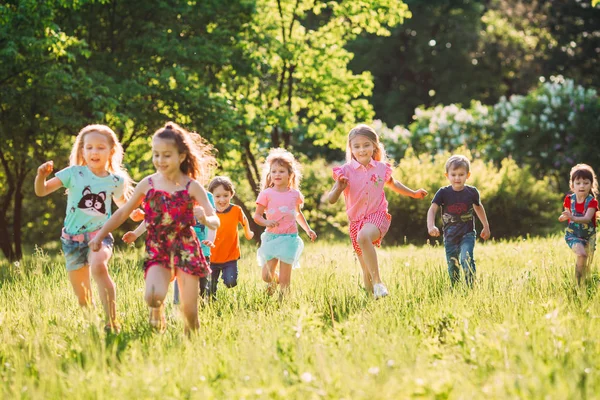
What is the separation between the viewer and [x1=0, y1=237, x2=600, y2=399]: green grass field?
343 cm

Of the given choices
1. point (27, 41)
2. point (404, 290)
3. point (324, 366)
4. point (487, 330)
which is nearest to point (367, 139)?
point (404, 290)

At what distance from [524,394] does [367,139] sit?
3975 millimetres

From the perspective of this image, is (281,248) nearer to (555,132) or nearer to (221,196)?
(221,196)

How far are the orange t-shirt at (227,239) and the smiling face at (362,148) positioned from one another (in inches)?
56.4

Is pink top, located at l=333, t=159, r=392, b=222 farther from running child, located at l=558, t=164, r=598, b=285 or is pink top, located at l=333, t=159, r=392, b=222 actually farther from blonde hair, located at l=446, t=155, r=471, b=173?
running child, located at l=558, t=164, r=598, b=285

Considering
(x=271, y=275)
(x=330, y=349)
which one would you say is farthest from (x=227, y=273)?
(x=330, y=349)

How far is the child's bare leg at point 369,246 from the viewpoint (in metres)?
6.40

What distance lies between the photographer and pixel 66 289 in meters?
7.14

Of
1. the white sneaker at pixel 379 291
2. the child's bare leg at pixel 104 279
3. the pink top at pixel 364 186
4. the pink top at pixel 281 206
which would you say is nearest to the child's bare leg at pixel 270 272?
A: the pink top at pixel 281 206

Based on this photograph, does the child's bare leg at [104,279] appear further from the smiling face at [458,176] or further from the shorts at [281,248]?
the smiling face at [458,176]

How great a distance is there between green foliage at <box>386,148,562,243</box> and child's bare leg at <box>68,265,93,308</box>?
384 inches

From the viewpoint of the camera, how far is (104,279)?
5359 mm

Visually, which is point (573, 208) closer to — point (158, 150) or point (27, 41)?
point (158, 150)

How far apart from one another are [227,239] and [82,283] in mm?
1806
